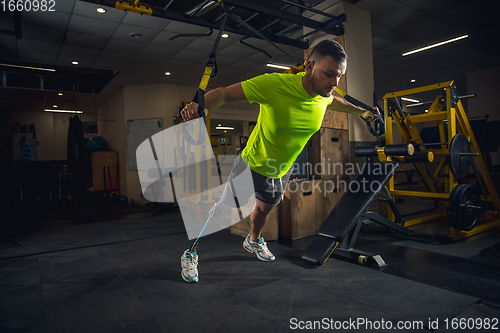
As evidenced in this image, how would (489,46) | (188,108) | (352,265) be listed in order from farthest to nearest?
(489,46) < (352,265) < (188,108)

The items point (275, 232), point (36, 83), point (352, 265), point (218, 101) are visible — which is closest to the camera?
point (218, 101)

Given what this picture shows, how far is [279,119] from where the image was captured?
1853 mm

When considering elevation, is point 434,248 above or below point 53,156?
below

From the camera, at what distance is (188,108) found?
1.36 meters

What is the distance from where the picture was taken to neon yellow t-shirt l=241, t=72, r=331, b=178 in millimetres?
1758

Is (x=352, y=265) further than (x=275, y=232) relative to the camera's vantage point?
No

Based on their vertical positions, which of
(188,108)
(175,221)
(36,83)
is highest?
(36,83)

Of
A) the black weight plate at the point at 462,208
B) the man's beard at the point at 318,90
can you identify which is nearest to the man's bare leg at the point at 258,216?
the man's beard at the point at 318,90

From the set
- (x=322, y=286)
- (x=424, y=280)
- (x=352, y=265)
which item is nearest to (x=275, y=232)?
(x=352, y=265)

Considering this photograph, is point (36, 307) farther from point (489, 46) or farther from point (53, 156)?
point (53, 156)

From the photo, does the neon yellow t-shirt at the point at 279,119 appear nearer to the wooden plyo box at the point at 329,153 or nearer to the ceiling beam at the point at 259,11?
the wooden plyo box at the point at 329,153

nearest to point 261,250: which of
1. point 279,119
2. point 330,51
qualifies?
point 279,119

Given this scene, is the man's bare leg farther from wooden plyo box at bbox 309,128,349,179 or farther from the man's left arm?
wooden plyo box at bbox 309,128,349,179

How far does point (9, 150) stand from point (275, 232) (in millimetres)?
9481
